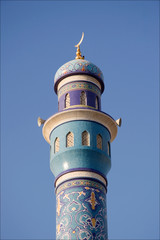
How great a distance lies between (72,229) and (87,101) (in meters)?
5.00

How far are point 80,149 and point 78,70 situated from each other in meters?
3.49

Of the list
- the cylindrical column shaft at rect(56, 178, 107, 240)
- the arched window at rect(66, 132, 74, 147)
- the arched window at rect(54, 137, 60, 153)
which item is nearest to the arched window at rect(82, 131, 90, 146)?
the arched window at rect(66, 132, 74, 147)

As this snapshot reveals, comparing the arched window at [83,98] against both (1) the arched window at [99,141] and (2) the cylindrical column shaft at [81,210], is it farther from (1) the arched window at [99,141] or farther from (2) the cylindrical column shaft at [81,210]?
(2) the cylindrical column shaft at [81,210]

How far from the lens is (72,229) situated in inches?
695

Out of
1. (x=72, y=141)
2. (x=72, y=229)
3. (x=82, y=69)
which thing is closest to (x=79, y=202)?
(x=72, y=229)

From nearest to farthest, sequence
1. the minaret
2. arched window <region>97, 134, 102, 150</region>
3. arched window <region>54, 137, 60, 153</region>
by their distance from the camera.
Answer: the minaret, arched window <region>97, 134, 102, 150</region>, arched window <region>54, 137, 60, 153</region>

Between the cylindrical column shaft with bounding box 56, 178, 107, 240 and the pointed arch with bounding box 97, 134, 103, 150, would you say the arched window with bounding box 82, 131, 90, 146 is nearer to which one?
the pointed arch with bounding box 97, 134, 103, 150

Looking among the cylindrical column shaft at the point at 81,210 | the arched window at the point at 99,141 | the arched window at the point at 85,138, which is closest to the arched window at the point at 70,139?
the arched window at the point at 85,138

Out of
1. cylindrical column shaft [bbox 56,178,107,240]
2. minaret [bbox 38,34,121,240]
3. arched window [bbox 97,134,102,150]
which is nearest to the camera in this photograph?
cylindrical column shaft [bbox 56,178,107,240]

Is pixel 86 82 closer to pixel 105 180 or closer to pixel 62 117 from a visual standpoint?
pixel 62 117

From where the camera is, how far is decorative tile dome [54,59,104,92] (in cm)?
2125

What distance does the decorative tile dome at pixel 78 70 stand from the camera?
69.7ft

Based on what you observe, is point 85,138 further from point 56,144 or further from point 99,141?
point 56,144

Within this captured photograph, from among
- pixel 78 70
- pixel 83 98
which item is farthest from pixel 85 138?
pixel 78 70
